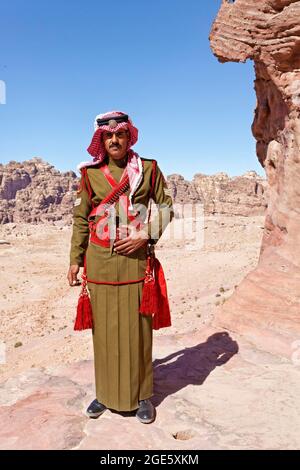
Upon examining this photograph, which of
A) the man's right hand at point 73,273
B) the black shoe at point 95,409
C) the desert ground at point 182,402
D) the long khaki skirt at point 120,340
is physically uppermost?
the man's right hand at point 73,273

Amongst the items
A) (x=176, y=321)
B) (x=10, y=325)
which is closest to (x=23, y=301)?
(x=10, y=325)

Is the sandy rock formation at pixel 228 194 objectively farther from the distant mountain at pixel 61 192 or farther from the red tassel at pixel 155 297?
the red tassel at pixel 155 297

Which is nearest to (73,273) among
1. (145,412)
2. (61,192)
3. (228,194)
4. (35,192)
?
(145,412)

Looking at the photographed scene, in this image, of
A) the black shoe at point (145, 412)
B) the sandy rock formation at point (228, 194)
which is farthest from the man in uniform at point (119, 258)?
the sandy rock formation at point (228, 194)

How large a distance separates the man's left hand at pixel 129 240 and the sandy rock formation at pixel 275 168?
2.49 metres

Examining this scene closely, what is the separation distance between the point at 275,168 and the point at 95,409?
477 centimetres

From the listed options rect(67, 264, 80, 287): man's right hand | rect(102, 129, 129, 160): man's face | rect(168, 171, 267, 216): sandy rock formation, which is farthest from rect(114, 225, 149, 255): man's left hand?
rect(168, 171, 267, 216): sandy rock formation

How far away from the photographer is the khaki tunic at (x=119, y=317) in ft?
9.89

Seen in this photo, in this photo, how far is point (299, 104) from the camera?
532 centimetres

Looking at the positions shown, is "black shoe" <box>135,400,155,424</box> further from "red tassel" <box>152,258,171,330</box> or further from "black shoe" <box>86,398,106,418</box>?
"red tassel" <box>152,258,171,330</box>

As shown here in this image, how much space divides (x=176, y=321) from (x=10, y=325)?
20.1 feet

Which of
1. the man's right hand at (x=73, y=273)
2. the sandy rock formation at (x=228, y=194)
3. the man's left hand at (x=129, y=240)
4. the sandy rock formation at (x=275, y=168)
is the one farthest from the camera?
the sandy rock formation at (x=228, y=194)

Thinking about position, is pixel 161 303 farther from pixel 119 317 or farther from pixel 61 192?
pixel 61 192

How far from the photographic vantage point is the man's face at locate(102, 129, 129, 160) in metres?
2.98
